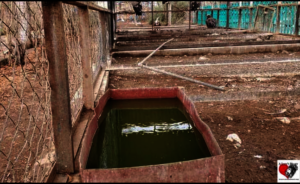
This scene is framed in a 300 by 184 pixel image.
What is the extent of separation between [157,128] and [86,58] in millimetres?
1134

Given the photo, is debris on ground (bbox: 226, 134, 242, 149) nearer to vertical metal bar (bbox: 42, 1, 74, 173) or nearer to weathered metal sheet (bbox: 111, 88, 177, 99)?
vertical metal bar (bbox: 42, 1, 74, 173)

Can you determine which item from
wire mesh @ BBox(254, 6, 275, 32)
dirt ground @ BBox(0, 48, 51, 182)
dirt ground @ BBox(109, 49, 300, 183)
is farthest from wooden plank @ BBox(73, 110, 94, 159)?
wire mesh @ BBox(254, 6, 275, 32)

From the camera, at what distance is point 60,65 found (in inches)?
64.1

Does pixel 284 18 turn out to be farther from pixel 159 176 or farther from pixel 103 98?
pixel 159 176

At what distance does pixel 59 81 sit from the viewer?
1634 millimetres

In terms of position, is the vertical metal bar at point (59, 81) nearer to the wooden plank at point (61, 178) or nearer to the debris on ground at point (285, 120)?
the wooden plank at point (61, 178)

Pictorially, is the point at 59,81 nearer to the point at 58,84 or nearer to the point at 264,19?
the point at 58,84

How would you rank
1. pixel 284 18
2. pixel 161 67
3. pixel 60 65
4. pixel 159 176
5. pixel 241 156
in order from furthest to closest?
pixel 284 18
pixel 161 67
pixel 241 156
pixel 60 65
pixel 159 176

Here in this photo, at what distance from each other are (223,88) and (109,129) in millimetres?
1737

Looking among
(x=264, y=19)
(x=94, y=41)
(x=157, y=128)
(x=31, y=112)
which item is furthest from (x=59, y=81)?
(x=264, y=19)

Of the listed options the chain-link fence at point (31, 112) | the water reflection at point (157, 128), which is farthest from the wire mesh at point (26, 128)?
the water reflection at point (157, 128)

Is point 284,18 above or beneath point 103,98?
above

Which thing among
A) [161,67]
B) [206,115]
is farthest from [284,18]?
[206,115]

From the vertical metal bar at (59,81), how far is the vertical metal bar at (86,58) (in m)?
1.33
